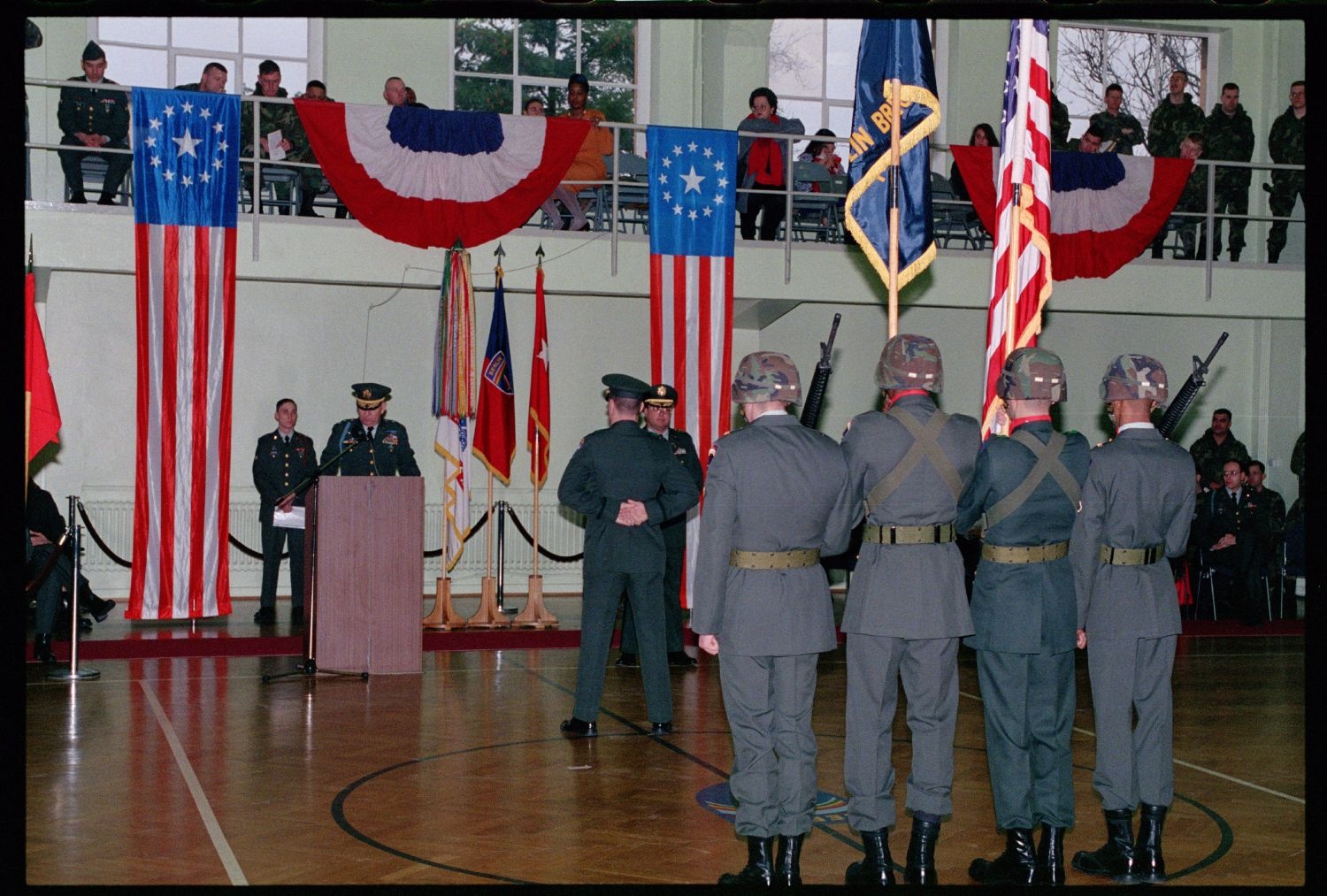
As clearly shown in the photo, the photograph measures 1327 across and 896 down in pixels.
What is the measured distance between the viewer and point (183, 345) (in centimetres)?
1015

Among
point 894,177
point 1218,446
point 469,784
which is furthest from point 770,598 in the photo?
point 1218,446

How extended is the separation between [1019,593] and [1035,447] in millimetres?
480

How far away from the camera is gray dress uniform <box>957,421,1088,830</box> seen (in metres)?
4.63

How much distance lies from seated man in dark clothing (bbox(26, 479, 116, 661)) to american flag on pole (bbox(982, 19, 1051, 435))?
5572mm

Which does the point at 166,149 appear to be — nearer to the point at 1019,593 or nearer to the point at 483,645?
the point at 483,645

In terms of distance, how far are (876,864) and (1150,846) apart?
0.93m

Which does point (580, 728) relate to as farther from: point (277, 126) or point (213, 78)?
point (277, 126)

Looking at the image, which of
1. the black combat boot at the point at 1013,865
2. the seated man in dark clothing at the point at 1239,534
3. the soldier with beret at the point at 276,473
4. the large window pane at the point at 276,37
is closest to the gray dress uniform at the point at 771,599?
the black combat boot at the point at 1013,865

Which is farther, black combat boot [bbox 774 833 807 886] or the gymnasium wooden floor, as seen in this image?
the gymnasium wooden floor

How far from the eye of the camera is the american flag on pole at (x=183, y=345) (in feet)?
33.0

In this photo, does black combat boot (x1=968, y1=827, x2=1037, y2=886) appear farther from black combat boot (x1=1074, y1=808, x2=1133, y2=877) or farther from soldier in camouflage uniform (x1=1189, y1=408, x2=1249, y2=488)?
soldier in camouflage uniform (x1=1189, y1=408, x2=1249, y2=488)

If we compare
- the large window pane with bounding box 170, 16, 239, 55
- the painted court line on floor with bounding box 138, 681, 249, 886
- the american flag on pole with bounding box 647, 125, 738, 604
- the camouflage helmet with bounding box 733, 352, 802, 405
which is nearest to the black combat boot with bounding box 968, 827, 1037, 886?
the camouflage helmet with bounding box 733, 352, 802, 405

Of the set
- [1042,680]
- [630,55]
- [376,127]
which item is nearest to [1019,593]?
[1042,680]

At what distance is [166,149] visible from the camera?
10.2 m
